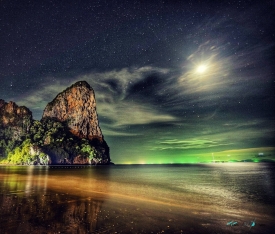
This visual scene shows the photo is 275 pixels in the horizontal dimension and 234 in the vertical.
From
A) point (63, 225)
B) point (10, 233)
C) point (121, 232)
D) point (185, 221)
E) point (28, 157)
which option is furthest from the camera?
point (28, 157)

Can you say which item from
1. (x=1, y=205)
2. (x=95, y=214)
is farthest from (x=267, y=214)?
(x=1, y=205)

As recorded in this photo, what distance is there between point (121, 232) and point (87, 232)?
1.64 metres

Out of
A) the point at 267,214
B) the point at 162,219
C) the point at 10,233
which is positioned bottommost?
the point at 267,214

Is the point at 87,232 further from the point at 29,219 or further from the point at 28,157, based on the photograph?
the point at 28,157

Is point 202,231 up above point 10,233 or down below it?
below

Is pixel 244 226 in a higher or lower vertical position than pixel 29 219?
lower

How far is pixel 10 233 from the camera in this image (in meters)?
7.88

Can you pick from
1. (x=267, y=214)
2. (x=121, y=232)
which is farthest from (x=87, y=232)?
(x=267, y=214)

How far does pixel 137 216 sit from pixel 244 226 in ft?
21.8

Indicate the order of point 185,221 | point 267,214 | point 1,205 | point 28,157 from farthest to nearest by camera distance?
point 28,157
point 267,214
point 1,205
point 185,221

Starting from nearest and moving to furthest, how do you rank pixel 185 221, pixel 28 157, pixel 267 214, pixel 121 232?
pixel 121 232
pixel 185 221
pixel 267 214
pixel 28 157

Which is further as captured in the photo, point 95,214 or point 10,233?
point 95,214

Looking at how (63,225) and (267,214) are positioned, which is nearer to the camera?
(63,225)

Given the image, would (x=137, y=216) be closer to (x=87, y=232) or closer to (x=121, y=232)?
(x=121, y=232)
